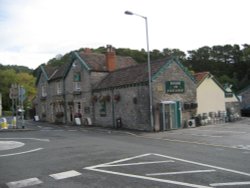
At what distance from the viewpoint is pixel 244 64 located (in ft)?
253

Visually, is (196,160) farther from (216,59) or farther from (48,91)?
(216,59)

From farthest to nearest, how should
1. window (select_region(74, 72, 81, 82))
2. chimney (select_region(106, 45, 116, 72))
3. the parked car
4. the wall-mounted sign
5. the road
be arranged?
1. the parked car
2. window (select_region(74, 72, 81, 82))
3. chimney (select_region(106, 45, 116, 72))
4. the wall-mounted sign
5. the road

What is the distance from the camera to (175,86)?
2828cm

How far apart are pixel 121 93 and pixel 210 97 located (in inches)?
347

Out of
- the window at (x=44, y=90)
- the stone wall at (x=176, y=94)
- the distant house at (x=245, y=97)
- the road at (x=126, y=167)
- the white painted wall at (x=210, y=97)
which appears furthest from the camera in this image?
the distant house at (x=245, y=97)

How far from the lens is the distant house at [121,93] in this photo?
27.2 metres

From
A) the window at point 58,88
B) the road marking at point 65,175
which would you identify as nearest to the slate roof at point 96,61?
the window at point 58,88

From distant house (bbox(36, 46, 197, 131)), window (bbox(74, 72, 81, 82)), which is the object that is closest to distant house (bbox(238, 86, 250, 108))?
distant house (bbox(36, 46, 197, 131))

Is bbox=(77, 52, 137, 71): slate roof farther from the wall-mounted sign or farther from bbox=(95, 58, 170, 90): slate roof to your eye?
the wall-mounted sign

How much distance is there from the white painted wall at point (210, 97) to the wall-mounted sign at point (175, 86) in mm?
3168

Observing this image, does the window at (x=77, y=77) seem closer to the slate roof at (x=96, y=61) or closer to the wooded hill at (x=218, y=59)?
the slate roof at (x=96, y=61)

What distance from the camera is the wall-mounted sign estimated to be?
→ 27.8m

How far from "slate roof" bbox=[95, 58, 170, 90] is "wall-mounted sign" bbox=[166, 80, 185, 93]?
157cm

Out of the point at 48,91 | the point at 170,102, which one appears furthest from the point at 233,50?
the point at 170,102
